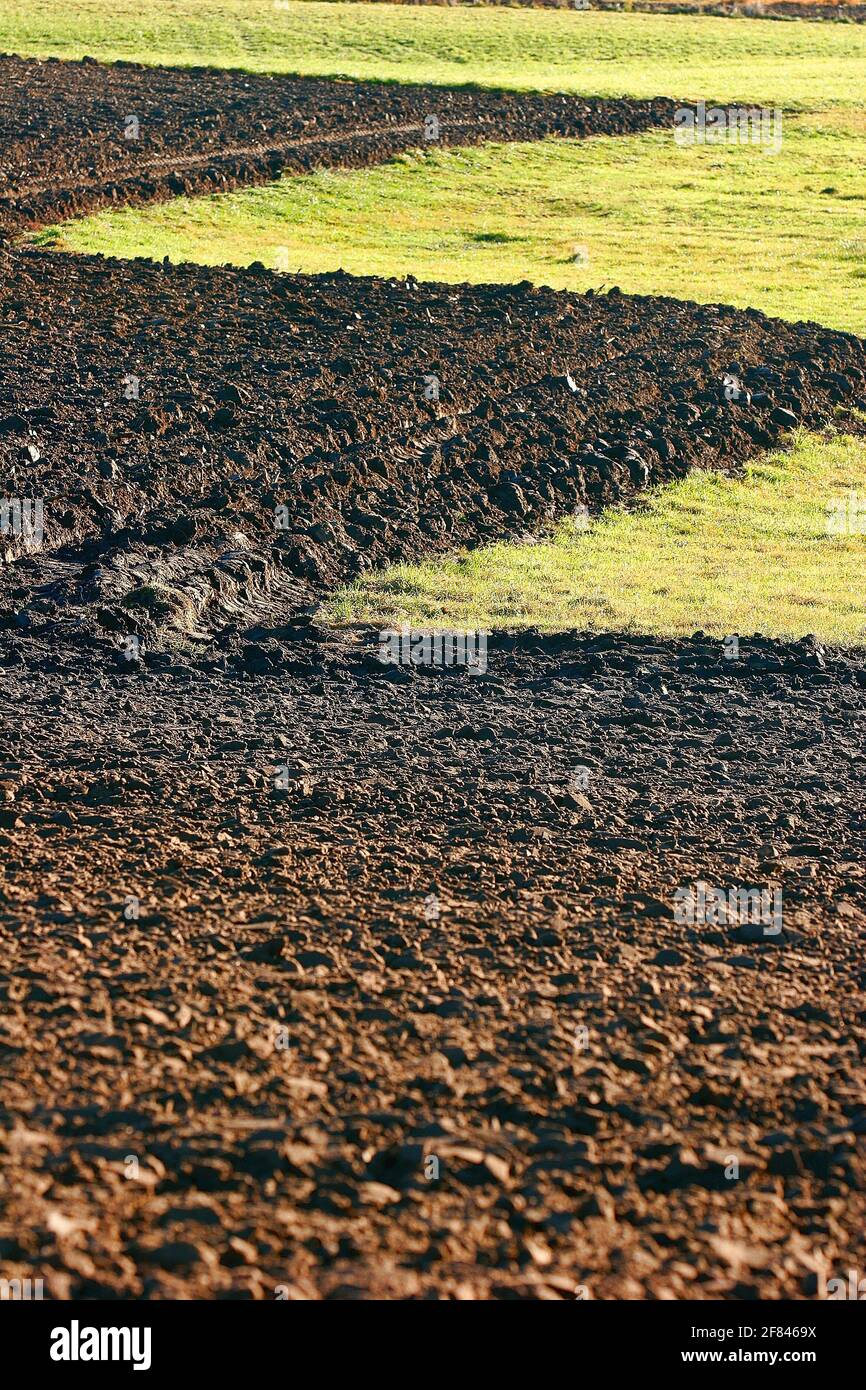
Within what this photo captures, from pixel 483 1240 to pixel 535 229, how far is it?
21964 millimetres

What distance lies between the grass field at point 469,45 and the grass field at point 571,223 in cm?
574

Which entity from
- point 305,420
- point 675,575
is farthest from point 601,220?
point 675,575

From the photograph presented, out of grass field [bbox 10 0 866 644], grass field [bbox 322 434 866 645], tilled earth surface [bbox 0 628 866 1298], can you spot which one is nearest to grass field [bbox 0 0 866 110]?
grass field [bbox 10 0 866 644]

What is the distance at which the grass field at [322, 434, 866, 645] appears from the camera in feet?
31.9

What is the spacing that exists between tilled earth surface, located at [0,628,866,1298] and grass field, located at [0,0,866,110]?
99.2 feet

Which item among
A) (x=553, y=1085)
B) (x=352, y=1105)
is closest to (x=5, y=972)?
(x=352, y=1105)

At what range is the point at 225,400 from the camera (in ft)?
41.4

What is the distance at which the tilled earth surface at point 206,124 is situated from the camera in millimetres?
23500

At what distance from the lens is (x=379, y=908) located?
5887 millimetres

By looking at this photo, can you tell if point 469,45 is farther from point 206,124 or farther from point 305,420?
point 305,420

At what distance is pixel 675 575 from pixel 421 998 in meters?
5.96
